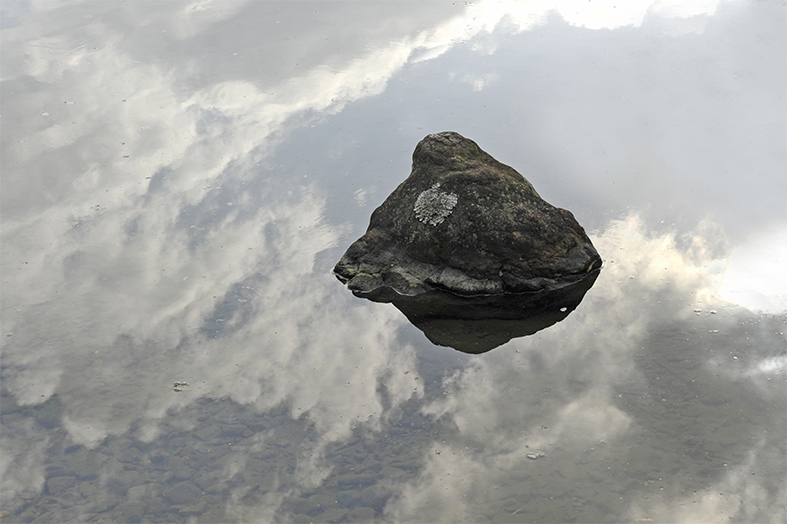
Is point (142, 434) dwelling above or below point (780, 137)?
above

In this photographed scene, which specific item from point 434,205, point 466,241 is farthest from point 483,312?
point 434,205

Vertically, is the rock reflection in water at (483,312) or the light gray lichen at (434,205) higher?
the light gray lichen at (434,205)

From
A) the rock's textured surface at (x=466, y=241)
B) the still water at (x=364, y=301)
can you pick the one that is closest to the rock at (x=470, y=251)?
the rock's textured surface at (x=466, y=241)

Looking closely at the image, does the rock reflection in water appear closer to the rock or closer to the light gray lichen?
the rock

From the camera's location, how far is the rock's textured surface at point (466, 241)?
821 cm

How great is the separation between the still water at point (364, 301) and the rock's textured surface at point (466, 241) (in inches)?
18.6

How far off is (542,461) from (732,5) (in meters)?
15.0

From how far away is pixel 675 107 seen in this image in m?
12.1

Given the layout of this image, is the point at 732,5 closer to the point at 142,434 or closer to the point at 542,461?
the point at 542,461

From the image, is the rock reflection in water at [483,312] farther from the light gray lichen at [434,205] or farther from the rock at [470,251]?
the light gray lichen at [434,205]

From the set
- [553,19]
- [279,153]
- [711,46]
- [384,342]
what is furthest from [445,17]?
[384,342]

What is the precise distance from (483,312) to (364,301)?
150 cm

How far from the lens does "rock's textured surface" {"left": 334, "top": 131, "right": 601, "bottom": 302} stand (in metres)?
8.21

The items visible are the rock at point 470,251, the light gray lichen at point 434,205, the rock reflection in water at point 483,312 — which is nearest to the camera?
the rock reflection in water at point 483,312
